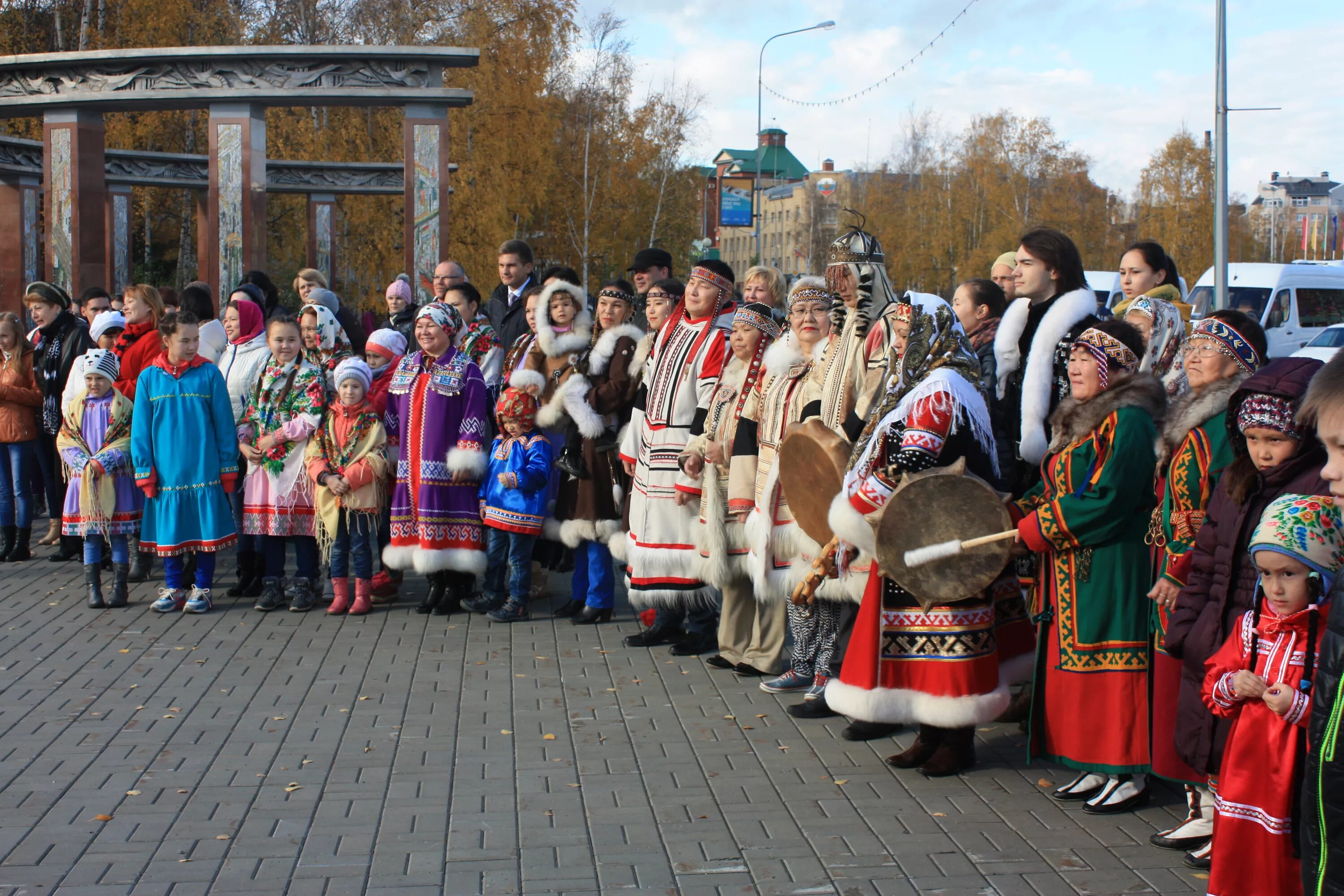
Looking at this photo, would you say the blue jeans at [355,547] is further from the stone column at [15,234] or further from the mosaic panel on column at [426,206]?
the stone column at [15,234]

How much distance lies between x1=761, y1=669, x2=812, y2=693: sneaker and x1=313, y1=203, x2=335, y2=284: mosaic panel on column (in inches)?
1010

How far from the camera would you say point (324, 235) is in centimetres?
3044

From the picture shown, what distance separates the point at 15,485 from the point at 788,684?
674 centimetres

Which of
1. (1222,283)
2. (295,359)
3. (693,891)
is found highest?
(1222,283)

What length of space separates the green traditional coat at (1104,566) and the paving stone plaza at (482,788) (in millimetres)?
351

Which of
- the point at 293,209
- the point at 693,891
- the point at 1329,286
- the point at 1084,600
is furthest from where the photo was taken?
the point at 293,209

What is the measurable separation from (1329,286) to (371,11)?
26888mm

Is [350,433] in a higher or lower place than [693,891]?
higher

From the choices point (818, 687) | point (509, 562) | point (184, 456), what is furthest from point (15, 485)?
point (818, 687)

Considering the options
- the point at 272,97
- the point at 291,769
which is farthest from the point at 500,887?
the point at 272,97

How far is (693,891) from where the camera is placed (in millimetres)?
3922

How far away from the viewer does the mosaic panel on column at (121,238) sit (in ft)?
92.3

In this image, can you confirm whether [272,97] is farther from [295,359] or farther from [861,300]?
[861,300]

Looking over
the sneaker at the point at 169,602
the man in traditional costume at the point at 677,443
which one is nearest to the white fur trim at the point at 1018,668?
the man in traditional costume at the point at 677,443
